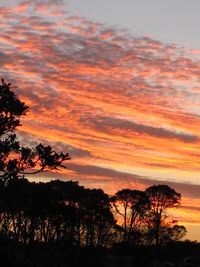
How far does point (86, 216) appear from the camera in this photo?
9050cm

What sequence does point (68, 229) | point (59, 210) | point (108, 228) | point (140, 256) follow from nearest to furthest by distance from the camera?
1. point (140, 256)
2. point (59, 210)
3. point (68, 229)
4. point (108, 228)

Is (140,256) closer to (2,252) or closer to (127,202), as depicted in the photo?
(2,252)

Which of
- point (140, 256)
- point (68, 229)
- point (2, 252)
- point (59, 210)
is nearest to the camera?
point (2, 252)

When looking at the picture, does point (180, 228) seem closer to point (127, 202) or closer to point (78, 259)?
point (127, 202)

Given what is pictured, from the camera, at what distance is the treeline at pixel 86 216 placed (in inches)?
3255

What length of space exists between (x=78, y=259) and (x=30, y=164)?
63.5ft

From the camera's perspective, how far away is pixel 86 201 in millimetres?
88438

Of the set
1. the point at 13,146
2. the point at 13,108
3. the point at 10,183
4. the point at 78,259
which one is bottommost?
the point at 78,259

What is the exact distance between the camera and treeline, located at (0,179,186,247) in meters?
82.7

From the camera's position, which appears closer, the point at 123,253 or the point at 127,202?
the point at 123,253

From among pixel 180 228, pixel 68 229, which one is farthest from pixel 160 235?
pixel 68 229

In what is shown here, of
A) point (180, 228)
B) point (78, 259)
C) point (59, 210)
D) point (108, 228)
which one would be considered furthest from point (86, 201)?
point (78, 259)

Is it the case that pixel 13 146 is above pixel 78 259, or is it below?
above

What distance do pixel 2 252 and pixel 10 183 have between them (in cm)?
529
